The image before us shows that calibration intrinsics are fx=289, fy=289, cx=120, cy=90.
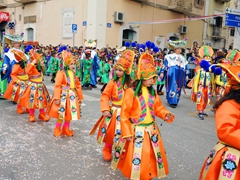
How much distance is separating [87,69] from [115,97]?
26.6 ft

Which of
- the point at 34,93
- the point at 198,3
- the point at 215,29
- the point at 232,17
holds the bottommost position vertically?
the point at 34,93

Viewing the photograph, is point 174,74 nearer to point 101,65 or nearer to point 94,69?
point 94,69

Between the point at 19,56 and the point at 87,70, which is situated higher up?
the point at 19,56

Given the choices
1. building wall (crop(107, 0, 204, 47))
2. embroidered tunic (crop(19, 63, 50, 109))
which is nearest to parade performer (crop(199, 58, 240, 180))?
embroidered tunic (crop(19, 63, 50, 109))

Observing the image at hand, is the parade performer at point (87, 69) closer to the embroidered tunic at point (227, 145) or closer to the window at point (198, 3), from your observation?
the embroidered tunic at point (227, 145)

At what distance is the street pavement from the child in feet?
1.55

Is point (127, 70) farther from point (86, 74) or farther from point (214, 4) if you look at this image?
point (214, 4)

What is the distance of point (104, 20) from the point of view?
16.8 meters

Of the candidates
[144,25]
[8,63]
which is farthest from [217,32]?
[8,63]

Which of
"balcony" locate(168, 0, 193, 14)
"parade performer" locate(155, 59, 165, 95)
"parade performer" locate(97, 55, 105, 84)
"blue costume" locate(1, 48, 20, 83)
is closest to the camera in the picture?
"blue costume" locate(1, 48, 20, 83)

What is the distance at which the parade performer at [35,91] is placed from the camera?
623 centimetres

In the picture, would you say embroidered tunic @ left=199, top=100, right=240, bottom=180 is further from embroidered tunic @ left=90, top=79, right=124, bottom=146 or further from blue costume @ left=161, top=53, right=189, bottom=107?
blue costume @ left=161, top=53, right=189, bottom=107

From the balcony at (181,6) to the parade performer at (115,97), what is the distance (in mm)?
17734

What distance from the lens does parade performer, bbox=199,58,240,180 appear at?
7.93 feet
